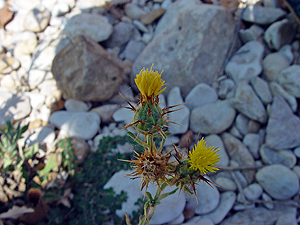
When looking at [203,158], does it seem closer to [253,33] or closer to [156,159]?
[156,159]

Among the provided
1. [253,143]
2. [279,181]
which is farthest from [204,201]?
[253,143]

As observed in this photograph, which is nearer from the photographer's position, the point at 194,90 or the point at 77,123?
the point at 77,123

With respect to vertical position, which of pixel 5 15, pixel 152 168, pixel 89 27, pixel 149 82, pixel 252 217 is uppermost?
pixel 149 82

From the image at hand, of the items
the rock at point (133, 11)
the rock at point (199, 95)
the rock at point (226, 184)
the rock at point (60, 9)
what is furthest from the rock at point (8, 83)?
the rock at point (226, 184)

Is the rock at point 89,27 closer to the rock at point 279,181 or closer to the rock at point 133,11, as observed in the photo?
the rock at point 133,11

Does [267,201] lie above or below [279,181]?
below

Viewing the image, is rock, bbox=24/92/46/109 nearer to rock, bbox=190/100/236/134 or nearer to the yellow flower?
rock, bbox=190/100/236/134
